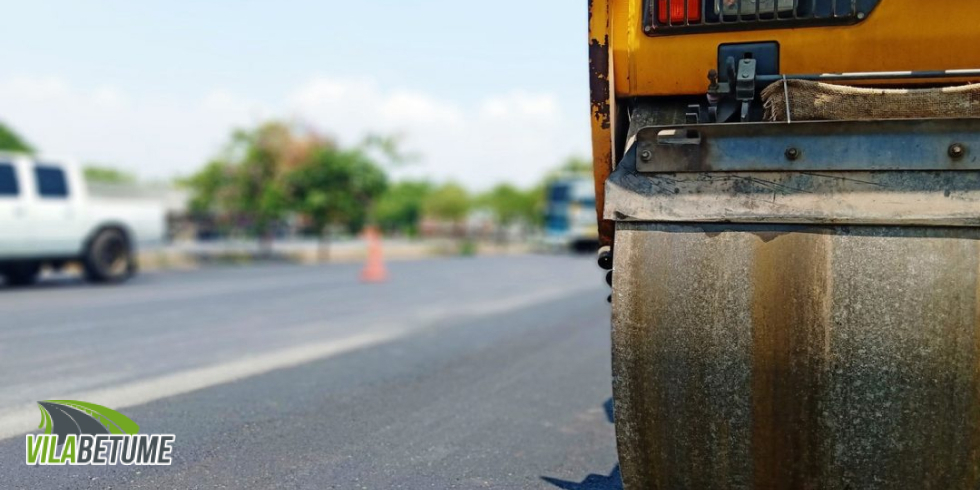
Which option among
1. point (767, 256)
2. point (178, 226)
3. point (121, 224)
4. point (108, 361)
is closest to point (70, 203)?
point (121, 224)

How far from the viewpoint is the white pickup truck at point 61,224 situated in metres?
12.9

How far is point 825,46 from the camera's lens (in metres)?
3.20

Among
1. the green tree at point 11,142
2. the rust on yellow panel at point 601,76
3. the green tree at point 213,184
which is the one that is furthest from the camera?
the green tree at point 11,142

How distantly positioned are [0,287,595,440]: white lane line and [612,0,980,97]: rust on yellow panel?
11.6ft

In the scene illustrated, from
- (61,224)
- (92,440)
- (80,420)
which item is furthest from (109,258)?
(92,440)

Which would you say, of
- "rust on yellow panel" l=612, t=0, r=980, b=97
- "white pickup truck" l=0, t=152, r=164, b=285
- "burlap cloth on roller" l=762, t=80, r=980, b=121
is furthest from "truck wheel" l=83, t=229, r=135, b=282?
"burlap cloth on roller" l=762, t=80, r=980, b=121

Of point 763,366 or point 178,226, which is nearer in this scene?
point 763,366

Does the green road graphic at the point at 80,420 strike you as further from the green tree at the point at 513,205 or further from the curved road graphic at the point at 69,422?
the green tree at the point at 513,205

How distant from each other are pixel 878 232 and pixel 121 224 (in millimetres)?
14320

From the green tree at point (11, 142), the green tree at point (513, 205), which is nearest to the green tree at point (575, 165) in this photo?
the green tree at point (513, 205)

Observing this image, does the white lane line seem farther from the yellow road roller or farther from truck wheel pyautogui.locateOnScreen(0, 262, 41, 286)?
truck wheel pyautogui.locateOnScreen(0, 262, 41, 286)

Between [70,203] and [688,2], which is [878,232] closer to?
[688,2]

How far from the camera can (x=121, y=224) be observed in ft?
48.4

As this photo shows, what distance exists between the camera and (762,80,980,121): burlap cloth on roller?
8.75 feet
